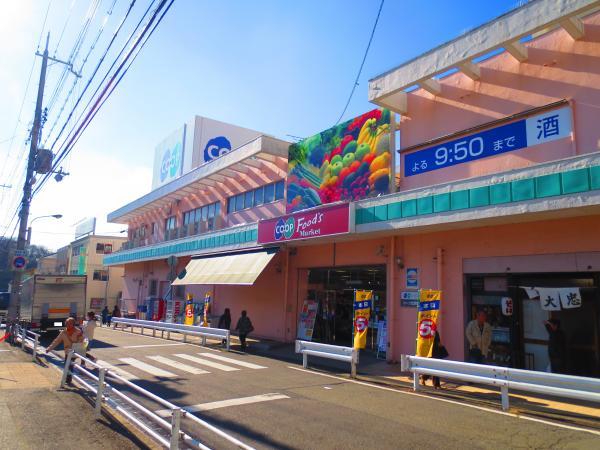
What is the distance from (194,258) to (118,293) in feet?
109

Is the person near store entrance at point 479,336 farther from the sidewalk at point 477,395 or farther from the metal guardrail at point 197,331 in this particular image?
the metal guardrail at point 197,331

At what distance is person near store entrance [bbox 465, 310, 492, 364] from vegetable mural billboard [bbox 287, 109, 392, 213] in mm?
4842

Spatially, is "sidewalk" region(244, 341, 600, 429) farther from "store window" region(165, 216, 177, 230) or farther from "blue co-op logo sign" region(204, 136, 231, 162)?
"blue co-op logo sign" region(204, 136, 231, 162)

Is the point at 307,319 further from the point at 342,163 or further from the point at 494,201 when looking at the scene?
the point at 494,201

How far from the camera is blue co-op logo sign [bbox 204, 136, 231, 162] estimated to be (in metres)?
36.2

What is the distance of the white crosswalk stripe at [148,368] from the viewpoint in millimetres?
11034

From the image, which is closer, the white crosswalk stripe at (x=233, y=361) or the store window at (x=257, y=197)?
the white crosswalk stripe at (x=233, y=361)

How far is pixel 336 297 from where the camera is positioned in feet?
58.6

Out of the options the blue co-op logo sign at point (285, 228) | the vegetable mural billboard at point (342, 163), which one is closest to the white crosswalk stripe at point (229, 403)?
the vegetable mural billboard at point (342, 163)

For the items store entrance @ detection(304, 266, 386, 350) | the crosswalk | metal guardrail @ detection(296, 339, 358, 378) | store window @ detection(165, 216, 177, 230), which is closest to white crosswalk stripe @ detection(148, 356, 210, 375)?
the crosswalk

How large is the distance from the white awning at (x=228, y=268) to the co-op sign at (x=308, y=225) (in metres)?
0.93

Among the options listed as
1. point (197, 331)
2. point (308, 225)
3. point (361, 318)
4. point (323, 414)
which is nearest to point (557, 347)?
point (361, 318)

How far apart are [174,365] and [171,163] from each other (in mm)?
30118

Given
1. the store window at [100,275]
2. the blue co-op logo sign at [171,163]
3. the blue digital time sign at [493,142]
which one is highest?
the blue co-op logo sign at [171,163]
